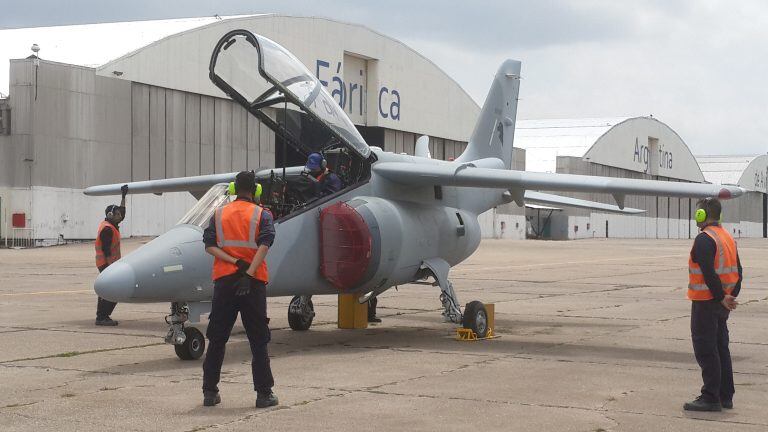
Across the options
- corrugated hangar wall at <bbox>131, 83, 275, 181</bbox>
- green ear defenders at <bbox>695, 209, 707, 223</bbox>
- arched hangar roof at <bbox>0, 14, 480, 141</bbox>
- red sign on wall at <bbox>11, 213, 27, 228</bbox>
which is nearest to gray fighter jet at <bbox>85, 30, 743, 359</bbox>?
green ear defenders at <bbox>695, 209, 707, 223</bbox>

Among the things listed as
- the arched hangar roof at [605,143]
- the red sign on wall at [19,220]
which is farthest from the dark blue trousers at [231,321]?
the arched hangar roof at [605,143]

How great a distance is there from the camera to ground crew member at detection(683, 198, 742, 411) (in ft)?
27.5

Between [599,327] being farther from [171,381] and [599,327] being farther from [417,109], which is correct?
[417,109]

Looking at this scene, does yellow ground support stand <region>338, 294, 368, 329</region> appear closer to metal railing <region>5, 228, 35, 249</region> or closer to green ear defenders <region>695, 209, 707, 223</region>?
green ear defenders <region>695, 209, 707, 223</region>

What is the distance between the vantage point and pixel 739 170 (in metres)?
109

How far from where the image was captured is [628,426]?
25.3ft

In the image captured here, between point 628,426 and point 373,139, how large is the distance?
49044mm

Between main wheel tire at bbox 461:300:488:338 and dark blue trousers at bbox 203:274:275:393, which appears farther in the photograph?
main wheel tire at bbox 461:300:488:338

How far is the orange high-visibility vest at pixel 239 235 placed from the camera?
28.2ft

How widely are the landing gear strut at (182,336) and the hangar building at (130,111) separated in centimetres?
2659

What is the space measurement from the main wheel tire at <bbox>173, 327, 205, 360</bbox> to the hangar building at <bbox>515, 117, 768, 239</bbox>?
65172 mm

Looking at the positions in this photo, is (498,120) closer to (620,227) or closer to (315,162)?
(315,162)

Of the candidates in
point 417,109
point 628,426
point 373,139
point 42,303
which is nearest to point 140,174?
point 373,139

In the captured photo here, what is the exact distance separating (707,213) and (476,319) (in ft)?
17.6
